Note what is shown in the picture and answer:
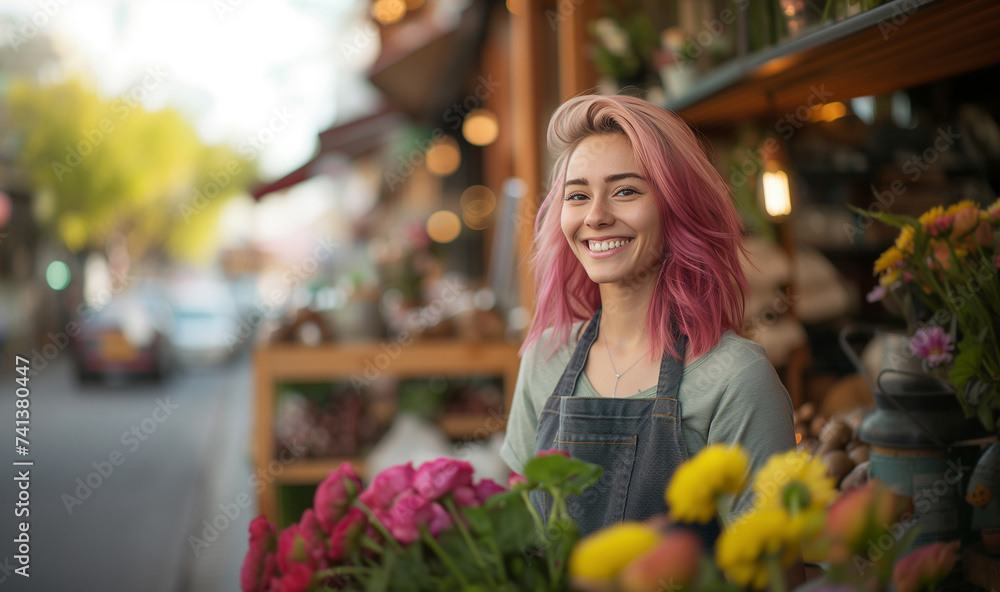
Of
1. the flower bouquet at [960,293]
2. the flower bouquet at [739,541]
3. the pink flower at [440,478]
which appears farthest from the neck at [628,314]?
the flower bouquet at [739,541]

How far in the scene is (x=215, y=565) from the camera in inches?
183

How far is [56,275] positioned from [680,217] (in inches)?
995

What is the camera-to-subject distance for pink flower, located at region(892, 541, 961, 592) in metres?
0.91

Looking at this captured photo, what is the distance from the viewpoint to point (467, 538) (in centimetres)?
92

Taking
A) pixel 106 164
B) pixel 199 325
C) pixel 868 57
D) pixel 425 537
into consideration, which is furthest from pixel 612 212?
pixel 106 164

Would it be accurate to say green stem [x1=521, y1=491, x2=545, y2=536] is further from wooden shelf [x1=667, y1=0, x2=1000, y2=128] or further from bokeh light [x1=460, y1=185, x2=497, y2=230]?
bokeh light [x1=460, y1=185, x2=497, y2=230]

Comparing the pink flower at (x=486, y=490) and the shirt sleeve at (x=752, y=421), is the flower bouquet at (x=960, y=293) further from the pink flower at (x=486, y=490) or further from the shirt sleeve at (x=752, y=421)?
the pink flower at (x=486, y=490)

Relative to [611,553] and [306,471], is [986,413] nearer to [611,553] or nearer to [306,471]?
[611,553]

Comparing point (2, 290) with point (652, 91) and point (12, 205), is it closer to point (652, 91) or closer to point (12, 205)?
point (12, 205)

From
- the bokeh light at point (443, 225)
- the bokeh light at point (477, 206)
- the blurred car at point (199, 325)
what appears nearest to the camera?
the bokeh light at point (443, 225)

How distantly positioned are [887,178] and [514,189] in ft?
7.27

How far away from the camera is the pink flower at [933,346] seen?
1.54 metres

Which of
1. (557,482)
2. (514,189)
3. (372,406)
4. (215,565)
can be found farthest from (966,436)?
(215,565)

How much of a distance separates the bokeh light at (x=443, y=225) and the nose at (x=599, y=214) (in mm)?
7293
